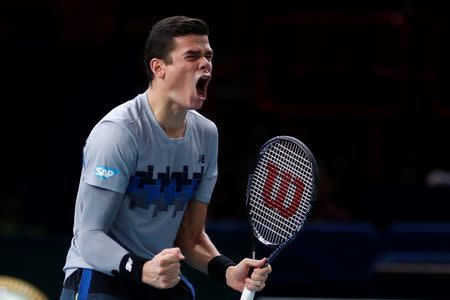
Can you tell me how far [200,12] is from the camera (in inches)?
372

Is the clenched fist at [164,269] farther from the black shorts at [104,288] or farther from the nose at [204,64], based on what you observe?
the nose at [204,64]

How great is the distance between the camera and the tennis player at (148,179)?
3.96 meters

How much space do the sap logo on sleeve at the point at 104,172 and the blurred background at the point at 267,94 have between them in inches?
154

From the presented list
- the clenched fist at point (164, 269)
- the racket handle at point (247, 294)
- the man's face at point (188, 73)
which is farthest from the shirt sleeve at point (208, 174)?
the clenched fist at point (164, 269)

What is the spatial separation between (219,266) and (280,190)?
346mm

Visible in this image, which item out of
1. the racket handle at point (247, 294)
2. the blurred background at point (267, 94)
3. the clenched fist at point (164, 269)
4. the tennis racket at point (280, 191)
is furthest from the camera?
the blurred background at point (267, 94)

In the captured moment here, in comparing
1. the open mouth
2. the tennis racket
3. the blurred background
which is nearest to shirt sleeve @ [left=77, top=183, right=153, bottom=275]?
the open mouth

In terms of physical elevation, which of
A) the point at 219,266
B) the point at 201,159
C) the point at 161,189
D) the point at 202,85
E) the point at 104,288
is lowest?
the point at 104,288

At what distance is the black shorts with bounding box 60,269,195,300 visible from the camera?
4.11 metres

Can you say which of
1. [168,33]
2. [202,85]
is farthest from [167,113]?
[168,33]

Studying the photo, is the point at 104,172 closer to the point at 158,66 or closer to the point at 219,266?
the point at 158,66

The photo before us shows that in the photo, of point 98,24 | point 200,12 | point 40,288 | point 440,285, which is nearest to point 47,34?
point 98,24

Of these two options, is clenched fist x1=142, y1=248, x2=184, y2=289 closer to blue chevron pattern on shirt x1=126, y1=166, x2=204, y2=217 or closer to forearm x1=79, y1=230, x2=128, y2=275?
forearm x1=79, y1=230, x2=128, y2=275

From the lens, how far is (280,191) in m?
4.31
